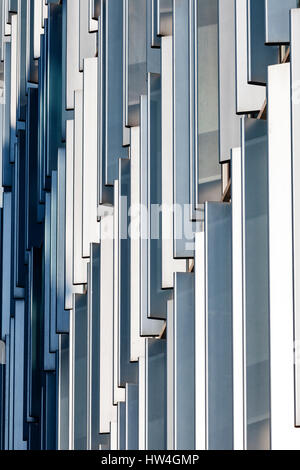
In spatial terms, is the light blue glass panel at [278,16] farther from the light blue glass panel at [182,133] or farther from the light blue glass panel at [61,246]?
the light blue glass panel at [61,246]

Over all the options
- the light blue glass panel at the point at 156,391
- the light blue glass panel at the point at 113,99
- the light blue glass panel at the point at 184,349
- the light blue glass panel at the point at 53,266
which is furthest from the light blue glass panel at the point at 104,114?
the light blue glass panel at the point at 184,349

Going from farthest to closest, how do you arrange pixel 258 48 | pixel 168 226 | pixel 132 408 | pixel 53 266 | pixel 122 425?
1. pixel 53 266
2. pixel 122 425
3. pixel 132 408
4. pixel 168 226
5. pixel 258 48

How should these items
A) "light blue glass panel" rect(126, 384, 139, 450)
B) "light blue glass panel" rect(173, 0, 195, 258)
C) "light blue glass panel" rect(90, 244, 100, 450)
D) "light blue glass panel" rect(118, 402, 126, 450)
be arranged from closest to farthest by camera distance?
"light blue glass panel" rect(173, 0, 195, 258) < "light blue glass panel" rect(126, 384, 139, 450) < "light blue glass panel" rect(118, 402, 126, 450) < "light blue glass panel" rect(90, 244, 100, 450)

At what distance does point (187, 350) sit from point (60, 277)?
10.3 m

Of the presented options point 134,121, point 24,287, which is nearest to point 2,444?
point 24,287

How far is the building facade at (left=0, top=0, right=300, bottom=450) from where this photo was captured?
11680 mm

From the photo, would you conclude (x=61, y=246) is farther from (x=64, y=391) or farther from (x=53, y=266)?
(x=64, y=391)

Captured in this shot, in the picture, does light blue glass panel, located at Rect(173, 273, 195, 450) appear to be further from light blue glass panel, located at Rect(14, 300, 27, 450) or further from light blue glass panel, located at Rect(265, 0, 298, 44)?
light blue glass panel, located at Rect(14, 300, 27, 450)

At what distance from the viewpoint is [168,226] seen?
51.9ft

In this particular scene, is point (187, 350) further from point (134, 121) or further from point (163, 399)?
point (134, 121)

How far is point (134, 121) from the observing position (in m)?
18.9

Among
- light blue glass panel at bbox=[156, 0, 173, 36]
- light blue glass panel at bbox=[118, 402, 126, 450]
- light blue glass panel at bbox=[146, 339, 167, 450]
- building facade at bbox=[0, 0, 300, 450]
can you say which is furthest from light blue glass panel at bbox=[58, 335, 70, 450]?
light blue glass panel at bbox=[156, 0, 173, 36]

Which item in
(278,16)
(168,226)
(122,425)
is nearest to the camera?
(278,16)

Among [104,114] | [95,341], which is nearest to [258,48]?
[104,114]
